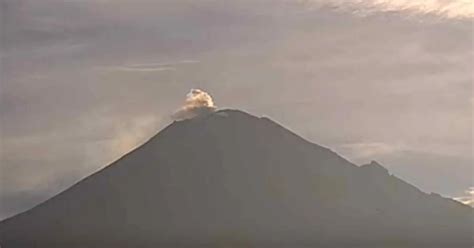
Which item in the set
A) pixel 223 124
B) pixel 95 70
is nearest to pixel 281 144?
pixel 223 124

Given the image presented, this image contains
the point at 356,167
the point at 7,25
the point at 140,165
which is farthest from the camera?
the point at 140,165

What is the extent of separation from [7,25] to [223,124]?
2073mm

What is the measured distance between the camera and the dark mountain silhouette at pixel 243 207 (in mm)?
4941

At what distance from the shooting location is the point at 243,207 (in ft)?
17.3

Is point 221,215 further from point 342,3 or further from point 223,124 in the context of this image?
point 342,3

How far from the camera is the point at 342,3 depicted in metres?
4.69

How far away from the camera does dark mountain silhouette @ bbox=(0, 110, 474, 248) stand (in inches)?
195

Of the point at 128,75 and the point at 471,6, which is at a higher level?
the point at 471,6

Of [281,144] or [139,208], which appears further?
[281,144]

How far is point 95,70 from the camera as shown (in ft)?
15.7

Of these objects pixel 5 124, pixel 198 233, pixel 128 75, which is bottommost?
pixel 198 233

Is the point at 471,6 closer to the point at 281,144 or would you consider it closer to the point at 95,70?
the point at 281,144

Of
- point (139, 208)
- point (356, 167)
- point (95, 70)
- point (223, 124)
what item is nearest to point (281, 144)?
point (223, 124)

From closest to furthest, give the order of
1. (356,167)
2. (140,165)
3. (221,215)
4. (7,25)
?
1. (7,25)
2. (356,167)
3. (221,215)
4. (140,165)
